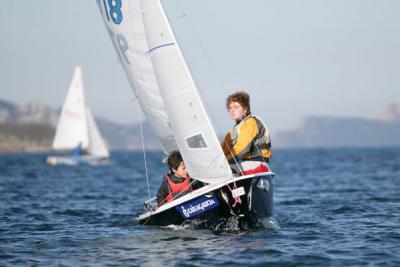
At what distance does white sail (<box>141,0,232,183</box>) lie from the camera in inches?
485

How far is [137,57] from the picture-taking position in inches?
561

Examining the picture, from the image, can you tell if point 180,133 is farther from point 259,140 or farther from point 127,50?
point 127,50

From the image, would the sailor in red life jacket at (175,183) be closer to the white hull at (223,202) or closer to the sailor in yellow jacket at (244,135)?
the white hull at (223,202)

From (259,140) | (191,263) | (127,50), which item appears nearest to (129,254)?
(191,263)

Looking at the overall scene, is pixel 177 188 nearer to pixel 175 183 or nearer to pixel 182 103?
pixel 175 183

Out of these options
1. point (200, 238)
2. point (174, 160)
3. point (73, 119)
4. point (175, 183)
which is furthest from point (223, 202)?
point (73, 119)

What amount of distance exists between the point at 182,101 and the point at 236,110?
1119 millimetres

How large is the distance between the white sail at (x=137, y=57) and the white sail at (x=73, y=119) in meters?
42.8

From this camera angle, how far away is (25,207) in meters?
19.4

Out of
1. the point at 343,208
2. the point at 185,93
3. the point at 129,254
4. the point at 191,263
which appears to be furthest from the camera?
the point at 343,208

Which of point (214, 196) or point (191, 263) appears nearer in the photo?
point (191, 263)

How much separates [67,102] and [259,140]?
150ft

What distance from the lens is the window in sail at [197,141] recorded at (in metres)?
12.4

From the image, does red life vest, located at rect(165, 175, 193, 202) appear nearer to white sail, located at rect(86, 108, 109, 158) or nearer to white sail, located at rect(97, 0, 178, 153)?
white sail, located at rect(97, 0, 178, 153)
